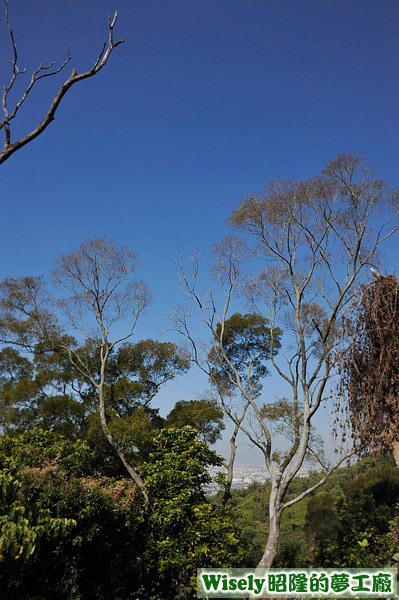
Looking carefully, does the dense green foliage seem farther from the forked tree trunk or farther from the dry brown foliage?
the dry brown foliage

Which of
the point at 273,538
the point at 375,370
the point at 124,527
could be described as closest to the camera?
the point at 375,370

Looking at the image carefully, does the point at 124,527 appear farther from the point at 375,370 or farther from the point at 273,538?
the point at 375,370

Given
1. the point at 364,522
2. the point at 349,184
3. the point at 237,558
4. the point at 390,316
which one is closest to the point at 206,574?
the point at 237,558

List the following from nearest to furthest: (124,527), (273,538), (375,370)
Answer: (375,370) < (124,527) < (273,538)

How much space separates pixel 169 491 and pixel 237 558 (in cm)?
176

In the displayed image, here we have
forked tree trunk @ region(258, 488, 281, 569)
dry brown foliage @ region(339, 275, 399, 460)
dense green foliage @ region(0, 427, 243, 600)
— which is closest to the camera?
dry brown foliage @ region(339, 275, 399, 460)

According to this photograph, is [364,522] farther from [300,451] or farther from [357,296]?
[357,296]

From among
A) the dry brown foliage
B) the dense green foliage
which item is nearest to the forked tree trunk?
the dense green foliage

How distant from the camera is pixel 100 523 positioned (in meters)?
7.57

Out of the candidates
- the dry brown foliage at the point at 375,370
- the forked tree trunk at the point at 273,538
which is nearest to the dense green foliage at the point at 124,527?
the forked tree trunk at the point at 273,538

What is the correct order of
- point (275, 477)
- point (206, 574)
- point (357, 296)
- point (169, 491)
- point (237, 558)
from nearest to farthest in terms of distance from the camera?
point (357, 296)
point (206, 574)
point (237, 558)
point (169, 491)
point (275, 477)

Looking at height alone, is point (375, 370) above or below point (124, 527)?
above

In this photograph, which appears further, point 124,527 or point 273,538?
point 273,538

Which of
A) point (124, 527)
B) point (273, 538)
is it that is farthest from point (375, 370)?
point (124, 527)
